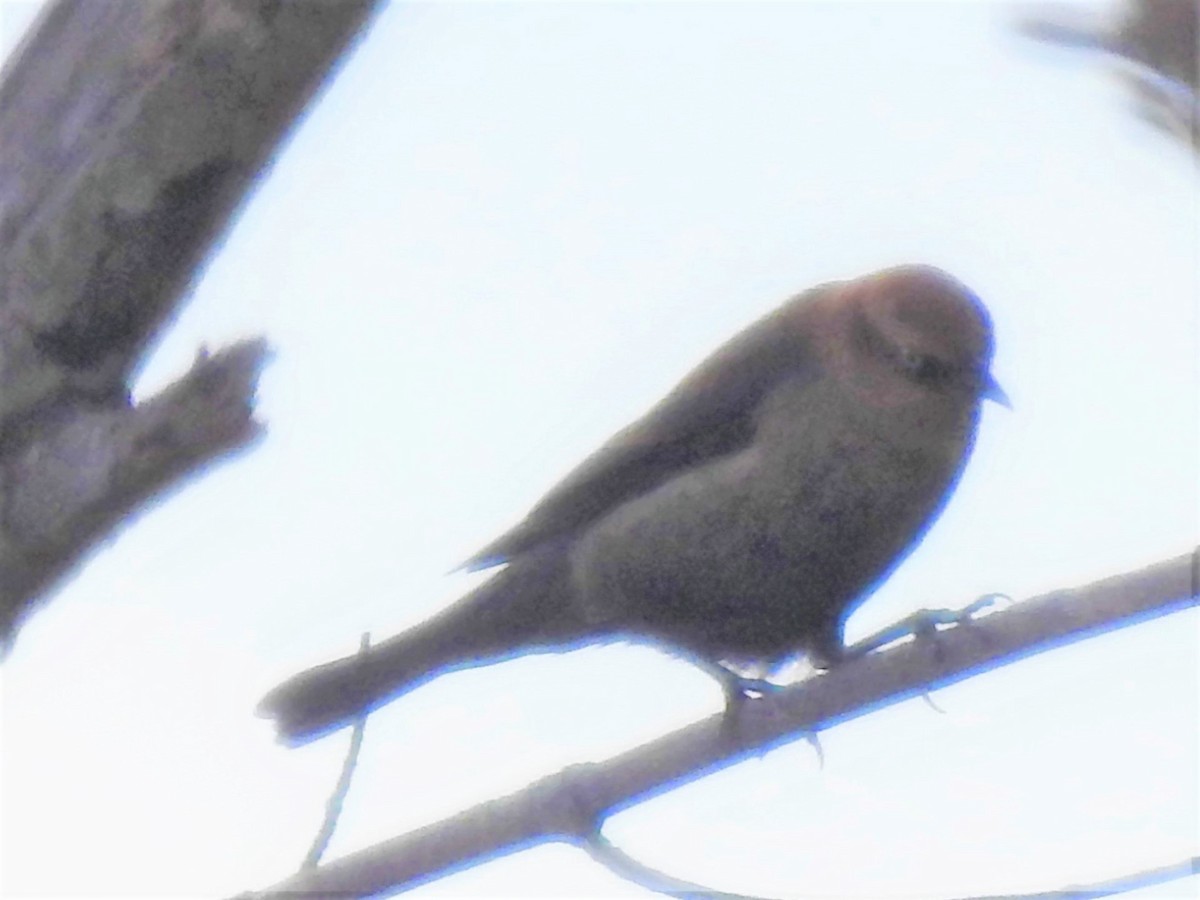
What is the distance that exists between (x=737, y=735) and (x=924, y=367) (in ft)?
4.33

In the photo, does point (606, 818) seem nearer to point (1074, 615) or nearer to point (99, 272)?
point (1074, 615)

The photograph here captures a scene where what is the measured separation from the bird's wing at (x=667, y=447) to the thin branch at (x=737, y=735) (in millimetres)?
1112

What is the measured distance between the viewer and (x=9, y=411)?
2639mm

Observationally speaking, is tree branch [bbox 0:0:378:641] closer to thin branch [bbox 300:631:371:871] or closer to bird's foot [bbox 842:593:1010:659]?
thin branch [bbox 300:631:371:871]

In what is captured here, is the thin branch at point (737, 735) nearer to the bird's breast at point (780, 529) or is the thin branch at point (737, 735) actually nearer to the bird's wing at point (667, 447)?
the bird's breast at point (780, 529)

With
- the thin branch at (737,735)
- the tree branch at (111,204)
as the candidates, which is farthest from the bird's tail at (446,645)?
the tree branch at (111,204)

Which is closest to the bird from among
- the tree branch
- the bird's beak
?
the bird's beak

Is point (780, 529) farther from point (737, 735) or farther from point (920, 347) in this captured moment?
point (737, 735)

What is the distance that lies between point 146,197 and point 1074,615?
1.64m

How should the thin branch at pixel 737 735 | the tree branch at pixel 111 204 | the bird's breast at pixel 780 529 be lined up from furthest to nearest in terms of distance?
the bird's breast at pixel 780 529 < the thin branch at pixel 737 735 < the tree branch at pixel 111 204

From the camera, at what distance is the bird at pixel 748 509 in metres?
4.05

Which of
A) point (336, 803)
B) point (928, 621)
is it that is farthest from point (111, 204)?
point (928, 621)

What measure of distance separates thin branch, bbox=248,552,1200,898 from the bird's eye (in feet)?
3.21

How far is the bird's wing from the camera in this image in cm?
430
